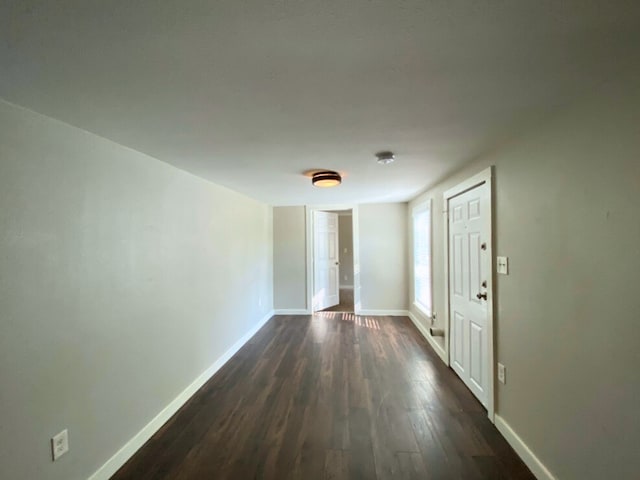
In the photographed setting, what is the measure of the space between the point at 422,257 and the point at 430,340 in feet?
3.82

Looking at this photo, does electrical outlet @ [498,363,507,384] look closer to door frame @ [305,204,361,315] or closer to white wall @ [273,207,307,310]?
door frame @ [305,204,361,315]

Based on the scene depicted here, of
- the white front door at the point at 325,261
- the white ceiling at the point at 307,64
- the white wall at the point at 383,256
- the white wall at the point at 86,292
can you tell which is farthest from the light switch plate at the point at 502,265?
the white front door at the point at 325,261

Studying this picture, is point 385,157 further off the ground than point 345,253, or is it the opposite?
point 385,157

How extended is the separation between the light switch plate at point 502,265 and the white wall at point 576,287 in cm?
4

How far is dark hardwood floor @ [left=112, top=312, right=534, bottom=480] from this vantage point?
5.86ft

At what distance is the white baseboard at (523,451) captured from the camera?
1642 millimetres

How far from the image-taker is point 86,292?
5.41 feet

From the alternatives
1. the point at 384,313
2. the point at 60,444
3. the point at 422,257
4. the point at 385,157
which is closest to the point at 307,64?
the point at 385,157

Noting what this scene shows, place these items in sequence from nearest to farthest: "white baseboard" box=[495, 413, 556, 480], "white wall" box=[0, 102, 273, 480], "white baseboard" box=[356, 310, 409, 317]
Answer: "white wall" box=[0, 102, 273, 480] → "white baseboard" box=[495, 413, 556, 480] → "white baseboard" box=[356, 310, 409, 317]

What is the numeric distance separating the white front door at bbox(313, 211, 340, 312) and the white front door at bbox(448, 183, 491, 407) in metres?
2.81

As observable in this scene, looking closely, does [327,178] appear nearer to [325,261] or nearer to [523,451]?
[523,451]

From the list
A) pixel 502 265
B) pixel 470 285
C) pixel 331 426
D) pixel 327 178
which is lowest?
pixel 331 426

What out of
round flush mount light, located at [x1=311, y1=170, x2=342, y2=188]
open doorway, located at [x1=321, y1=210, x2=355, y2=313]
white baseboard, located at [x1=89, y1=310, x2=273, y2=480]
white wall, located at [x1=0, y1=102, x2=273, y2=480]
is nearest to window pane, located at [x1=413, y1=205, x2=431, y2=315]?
round flush mount light, located at [x1=311, y1=170, x2=342, y2=188]

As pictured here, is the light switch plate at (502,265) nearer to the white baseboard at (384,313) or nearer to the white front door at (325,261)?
the white baseboard at (384,313)
